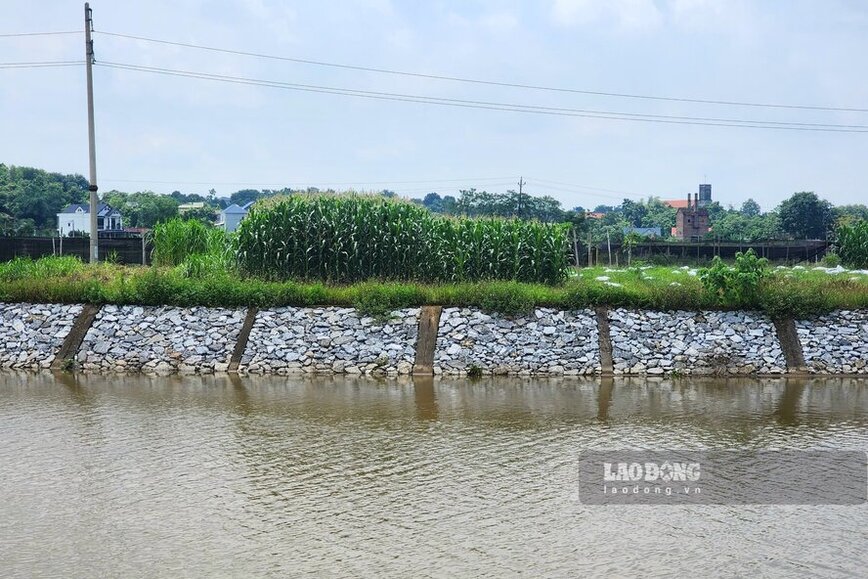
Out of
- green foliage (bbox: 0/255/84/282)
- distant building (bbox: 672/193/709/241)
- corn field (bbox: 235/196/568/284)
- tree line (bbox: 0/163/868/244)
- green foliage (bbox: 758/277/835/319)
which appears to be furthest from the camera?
distant building (bbox: 672/193/709/241)

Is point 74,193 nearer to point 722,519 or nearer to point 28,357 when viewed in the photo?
point 28,357

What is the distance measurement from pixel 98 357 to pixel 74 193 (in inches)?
3315

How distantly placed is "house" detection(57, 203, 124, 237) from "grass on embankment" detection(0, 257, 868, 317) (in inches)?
2406

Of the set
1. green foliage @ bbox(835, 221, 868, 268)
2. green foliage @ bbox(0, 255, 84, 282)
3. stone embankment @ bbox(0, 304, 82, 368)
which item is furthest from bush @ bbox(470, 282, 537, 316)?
green foliage @ bbox(835, 221, 868, 268)

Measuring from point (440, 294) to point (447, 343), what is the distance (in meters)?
1.58

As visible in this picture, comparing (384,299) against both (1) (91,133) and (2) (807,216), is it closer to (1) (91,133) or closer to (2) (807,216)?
(1) (91,133)

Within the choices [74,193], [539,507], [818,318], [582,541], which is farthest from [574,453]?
[74,193]

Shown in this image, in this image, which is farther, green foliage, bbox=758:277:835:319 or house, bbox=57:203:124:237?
house, bbox=57:203:124:237

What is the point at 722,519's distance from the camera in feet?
32.8

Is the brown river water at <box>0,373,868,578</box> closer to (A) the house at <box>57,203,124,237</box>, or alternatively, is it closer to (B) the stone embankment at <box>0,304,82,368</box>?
(B) the stone embankment at <box>0,304,82,368</box>

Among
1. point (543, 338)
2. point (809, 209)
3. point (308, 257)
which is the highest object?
point (809, 209)

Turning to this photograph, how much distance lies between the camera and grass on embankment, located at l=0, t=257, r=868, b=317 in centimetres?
2205

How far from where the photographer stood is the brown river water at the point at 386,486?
8859 millimetres

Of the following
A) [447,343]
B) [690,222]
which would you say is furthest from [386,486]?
[690,222]
